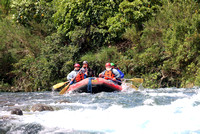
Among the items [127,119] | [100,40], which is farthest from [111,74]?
[127,119]

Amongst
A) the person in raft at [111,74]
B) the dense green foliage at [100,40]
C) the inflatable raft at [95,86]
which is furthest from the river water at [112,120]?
the dense green foliage at [100,40]

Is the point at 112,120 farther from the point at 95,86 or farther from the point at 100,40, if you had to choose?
the point at 100,40

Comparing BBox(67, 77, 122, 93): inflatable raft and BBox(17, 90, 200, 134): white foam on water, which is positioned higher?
BBox(67, 77, 122, 93): inflatable raft

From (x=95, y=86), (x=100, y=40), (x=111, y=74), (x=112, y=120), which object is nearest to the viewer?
(x=112, y=120)

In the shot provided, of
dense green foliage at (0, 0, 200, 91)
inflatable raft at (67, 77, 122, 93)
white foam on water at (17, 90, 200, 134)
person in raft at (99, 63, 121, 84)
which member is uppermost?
dense green foliage at (0, 0, 200, 91)

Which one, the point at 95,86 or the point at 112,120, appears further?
the point at 95,86

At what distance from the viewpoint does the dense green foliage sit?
1391 centimetres

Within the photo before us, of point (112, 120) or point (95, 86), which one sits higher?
point (95, 86)

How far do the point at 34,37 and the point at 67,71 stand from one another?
3.55 m

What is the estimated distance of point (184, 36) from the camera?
13.8 metres

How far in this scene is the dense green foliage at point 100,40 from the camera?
45.6ft

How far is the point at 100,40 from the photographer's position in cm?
1694

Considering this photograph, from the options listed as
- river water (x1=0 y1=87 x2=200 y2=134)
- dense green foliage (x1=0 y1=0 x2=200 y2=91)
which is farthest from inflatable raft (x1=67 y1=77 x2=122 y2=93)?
river water (x1=0 y1=87 x2=200 y2=134)

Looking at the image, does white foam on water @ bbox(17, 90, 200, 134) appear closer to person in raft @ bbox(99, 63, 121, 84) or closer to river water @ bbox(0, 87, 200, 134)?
river water @ bbox(0, 87, 200, 134)
